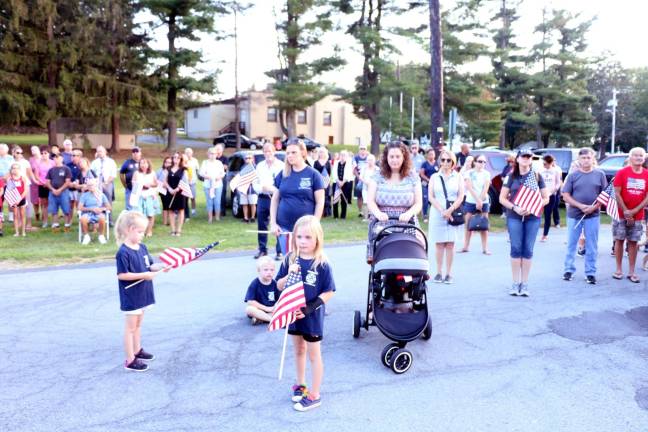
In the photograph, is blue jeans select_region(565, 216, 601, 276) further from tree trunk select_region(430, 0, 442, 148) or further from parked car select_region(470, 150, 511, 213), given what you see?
tree trunk select_region(430, 0, 442, 148)

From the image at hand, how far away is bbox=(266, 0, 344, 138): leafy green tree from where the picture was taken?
122 feet

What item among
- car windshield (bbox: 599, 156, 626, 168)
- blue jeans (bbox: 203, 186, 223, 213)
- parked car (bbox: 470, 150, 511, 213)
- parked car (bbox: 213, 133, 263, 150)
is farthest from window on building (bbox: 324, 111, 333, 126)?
blue jeans (bbox: 203, 186, 223, 213)

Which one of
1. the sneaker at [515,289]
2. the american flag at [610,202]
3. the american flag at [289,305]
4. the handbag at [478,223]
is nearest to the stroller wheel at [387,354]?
the american flag at [289,305]

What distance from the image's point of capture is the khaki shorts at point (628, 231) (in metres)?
8.66

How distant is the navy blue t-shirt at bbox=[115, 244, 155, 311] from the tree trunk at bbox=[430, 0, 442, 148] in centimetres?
1305

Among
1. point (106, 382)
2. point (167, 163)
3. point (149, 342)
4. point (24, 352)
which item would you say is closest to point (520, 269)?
point (149, 342)

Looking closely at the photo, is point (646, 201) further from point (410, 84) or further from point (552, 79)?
point (552, 79)

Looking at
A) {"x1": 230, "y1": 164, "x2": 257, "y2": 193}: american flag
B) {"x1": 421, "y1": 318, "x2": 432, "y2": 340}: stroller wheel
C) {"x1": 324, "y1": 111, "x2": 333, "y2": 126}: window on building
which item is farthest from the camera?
{"x1": 324, "y1": 111, "x2": 333, "y2": 126}: window on building

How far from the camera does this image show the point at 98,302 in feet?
23.7

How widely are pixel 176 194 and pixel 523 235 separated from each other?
299 inches

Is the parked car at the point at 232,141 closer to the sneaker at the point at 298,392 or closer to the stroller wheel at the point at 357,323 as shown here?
the stroller wheel at the point at 357,323

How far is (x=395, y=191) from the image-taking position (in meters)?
6.24

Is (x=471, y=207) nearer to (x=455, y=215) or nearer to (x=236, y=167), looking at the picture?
(x=455, y=215)

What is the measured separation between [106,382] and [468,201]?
819 cm
